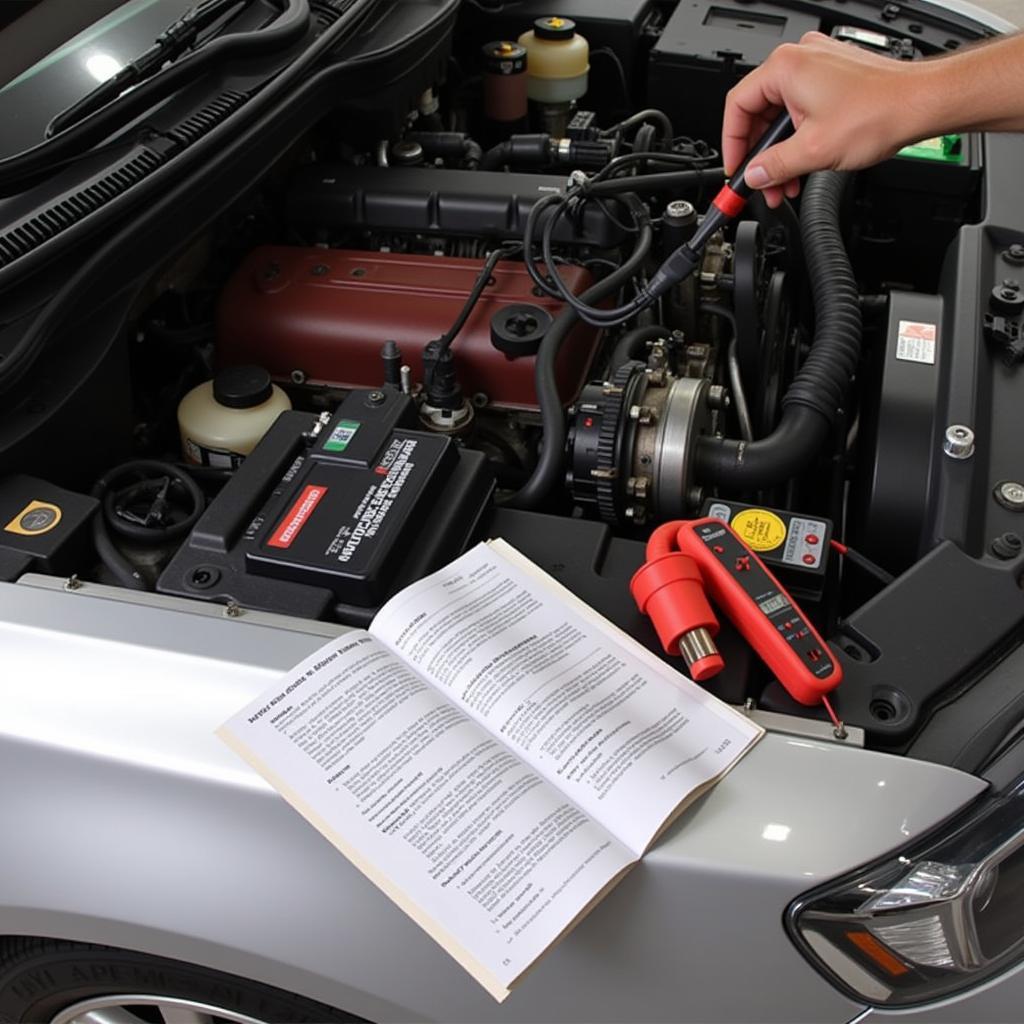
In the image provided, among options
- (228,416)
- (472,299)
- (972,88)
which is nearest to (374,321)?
(472,299)

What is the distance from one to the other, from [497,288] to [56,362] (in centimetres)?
60

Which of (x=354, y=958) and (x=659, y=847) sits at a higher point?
(x=659, y=847)

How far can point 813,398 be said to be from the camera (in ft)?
4.55

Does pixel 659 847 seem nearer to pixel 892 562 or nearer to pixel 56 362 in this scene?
pixel 892 562

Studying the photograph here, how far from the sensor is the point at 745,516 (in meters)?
1.21

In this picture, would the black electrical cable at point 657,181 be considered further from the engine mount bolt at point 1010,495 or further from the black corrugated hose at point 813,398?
the engine mount bolt at point 1010,495

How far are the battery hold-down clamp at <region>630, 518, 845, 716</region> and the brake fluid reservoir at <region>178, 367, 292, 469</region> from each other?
0.55m

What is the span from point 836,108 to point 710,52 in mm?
969

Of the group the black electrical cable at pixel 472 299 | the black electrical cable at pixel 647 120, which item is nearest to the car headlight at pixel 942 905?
the black electrical cable at pixel 472 299

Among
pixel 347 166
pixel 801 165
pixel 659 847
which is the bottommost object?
pixel 659 847

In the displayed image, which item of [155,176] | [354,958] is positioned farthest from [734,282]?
[354,958]

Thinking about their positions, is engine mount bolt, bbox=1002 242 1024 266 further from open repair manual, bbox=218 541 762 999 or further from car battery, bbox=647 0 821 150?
open repair manual, bbox=218 541 762 999

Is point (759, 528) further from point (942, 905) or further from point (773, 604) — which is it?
point (942, 905)

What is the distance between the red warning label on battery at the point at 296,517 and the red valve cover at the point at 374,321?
376 mm
